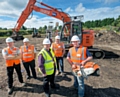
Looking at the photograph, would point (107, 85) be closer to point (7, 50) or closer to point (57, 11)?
point (7, 50)

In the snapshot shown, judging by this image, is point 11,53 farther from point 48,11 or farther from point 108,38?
point 108,38

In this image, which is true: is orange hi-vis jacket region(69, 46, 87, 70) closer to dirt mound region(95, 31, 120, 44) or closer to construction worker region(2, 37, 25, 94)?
construction worker region(2, 37, 25, 94)

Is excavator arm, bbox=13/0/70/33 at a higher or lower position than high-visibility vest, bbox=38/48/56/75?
higher

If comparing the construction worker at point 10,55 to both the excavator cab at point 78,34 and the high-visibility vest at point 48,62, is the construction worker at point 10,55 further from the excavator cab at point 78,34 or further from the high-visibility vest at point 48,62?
the excavator cab at point 78,34

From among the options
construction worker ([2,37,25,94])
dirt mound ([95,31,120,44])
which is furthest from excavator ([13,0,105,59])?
dirt mound ([95,31,120,44])

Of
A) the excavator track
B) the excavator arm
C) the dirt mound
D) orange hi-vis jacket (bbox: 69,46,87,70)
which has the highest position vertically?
the excavator arm

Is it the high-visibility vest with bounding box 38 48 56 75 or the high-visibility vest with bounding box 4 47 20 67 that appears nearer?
the high-visibility vest with bounding box 38 48 56 75

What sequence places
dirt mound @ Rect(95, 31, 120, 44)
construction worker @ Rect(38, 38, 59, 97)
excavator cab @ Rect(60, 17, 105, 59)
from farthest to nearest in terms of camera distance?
dirt mound @ Rect(95, 31, 120, 44) → excavator cab @ Rect(60, 17, 105, 59) → construction worker @ Rect(38, 38, 59, 97)

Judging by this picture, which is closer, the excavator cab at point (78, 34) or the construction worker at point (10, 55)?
the construction worker at point (10, 55)

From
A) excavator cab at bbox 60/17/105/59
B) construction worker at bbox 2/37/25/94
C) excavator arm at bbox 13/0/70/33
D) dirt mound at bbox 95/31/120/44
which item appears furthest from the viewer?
dirt mound at bbox 95/31/120/44

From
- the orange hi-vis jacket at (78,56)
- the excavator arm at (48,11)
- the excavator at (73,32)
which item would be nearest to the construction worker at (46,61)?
the orange hi-vis jacket at (78,56)

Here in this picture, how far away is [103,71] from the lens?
6.52 m

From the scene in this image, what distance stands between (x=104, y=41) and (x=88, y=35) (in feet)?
Result: 35.7

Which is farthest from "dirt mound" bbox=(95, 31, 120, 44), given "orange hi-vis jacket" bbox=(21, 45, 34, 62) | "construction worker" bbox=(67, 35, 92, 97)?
"construction worker" bbox=(67, 35, 92, 97)
